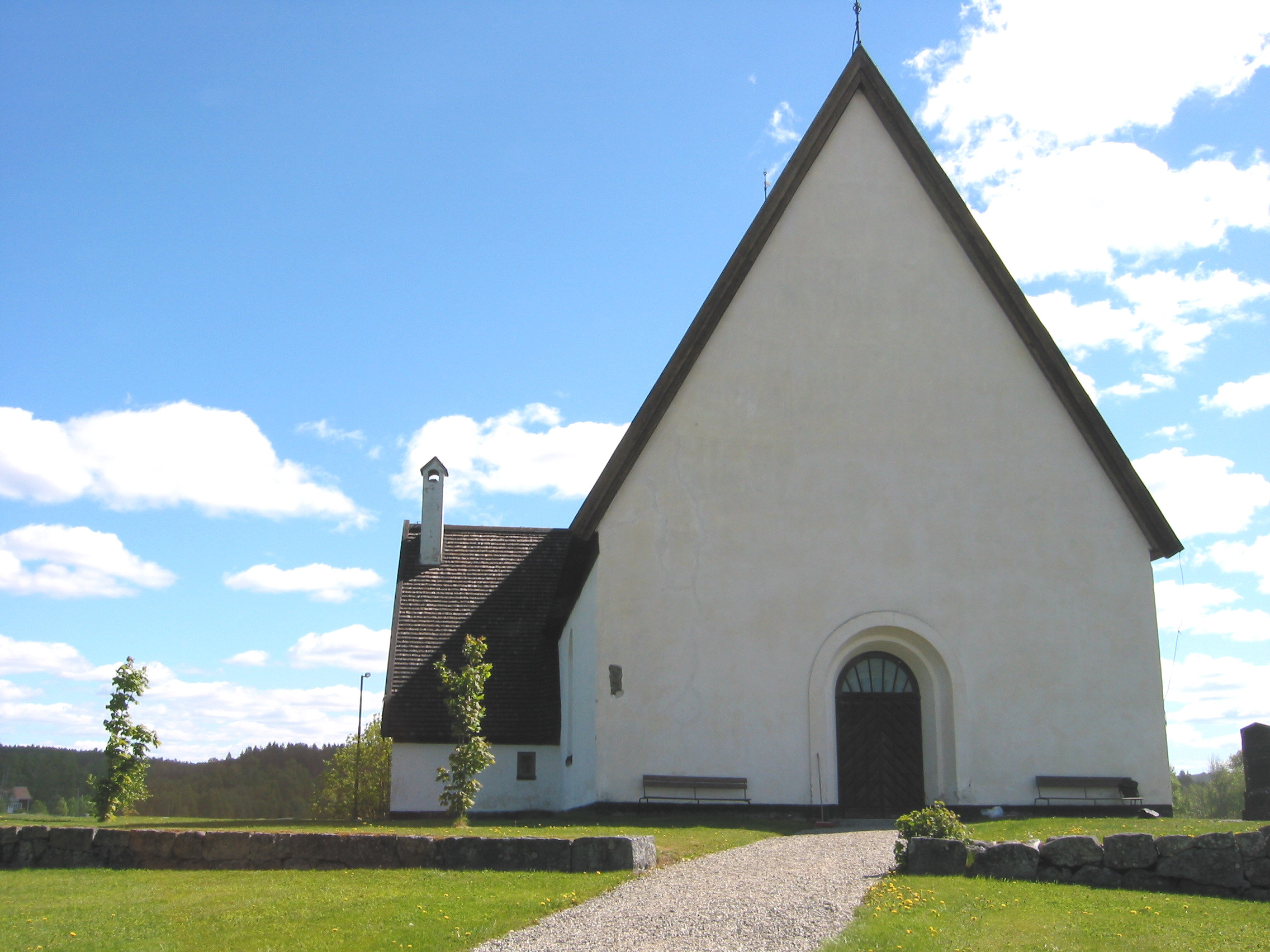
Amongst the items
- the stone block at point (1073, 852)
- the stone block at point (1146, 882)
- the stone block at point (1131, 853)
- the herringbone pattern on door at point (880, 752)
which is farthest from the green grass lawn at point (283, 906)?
the herringbone pattern on door at point (880, 752)

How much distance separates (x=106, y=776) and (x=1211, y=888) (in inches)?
844

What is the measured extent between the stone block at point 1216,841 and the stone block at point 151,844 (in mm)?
10946

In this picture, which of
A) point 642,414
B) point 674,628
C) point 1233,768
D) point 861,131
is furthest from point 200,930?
point 1233,768

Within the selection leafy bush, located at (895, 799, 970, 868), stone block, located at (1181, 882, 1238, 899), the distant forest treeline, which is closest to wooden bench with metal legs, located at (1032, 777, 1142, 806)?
leafy bush, located at (895, 799, 970, 868)

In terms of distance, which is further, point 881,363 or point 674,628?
point 881,363

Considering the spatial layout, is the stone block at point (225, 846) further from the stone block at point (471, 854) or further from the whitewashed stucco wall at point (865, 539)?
the whitewashed stucco wall at point (865, 539)

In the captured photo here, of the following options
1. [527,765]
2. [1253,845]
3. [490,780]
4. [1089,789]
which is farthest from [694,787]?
[1253,845]

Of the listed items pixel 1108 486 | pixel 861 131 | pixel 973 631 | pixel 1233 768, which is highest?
pixel 861 131

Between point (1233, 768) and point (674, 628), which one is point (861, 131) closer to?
point (674, 628)

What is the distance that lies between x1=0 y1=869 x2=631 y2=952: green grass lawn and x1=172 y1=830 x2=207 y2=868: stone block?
33 cm

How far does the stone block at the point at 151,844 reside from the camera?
12852mm

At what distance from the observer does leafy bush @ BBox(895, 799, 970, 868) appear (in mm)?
Answer: 11734

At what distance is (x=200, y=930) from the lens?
927 cm

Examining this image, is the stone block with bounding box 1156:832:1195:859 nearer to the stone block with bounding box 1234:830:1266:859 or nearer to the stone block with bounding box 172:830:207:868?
the stone block with bounding box 1234:830:1266:859
